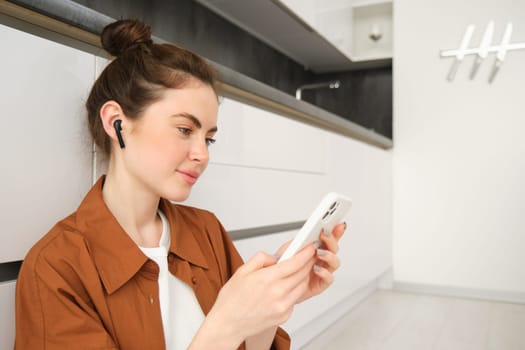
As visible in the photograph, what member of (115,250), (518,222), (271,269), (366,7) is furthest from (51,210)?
(366,7)

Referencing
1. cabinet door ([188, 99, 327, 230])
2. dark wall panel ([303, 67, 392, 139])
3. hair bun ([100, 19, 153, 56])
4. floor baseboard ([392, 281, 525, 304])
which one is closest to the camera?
hair bun ([100, 19, 153, 56])

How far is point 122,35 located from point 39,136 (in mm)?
216

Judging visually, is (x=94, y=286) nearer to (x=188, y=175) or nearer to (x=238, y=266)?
(x=188, y=175)

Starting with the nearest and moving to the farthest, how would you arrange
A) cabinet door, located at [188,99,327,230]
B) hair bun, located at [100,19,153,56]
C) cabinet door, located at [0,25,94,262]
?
cabinet door, located at [0,25,94,262] → hair bun, located at [100,19,153,56] → cabinet door, located at [188,99,327,230]

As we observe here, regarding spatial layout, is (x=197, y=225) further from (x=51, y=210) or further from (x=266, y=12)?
(x=266, y=12)

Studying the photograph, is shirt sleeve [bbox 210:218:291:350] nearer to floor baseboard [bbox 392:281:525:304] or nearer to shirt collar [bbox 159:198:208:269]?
shirt collar [bbox 159:198:208:269]

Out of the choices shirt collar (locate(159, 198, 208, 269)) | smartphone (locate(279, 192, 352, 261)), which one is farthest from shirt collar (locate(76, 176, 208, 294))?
smartphone (locate(279, 192, 352, 261))

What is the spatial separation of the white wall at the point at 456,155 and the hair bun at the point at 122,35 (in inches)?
101

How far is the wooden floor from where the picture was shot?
6.47ft

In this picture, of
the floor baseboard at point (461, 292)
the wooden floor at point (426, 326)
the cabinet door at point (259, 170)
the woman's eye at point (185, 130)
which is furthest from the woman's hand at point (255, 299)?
the floor baseboard at point (461, 292)

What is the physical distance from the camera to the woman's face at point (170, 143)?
0.74 meters

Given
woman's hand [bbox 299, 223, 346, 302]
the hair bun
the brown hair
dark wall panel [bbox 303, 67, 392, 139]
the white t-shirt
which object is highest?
dark wall panel [bbox 303, 67, 392, 139]

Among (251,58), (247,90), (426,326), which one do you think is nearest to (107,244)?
(247,90)

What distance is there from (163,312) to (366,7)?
2.99 metres
